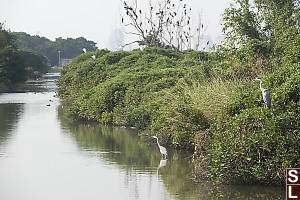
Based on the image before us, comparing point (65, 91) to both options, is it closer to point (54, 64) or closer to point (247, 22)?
point (247, 22)

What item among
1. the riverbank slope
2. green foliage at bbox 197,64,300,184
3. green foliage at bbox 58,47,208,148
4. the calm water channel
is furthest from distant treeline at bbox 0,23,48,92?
green foliage at bbox 197,64,300,184

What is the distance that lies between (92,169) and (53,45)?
134873mm

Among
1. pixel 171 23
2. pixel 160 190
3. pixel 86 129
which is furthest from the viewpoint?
pixel 171 23

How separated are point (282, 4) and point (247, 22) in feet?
4.31

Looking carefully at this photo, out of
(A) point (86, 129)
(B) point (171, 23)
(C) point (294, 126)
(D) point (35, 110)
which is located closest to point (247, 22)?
Result: (A) point (86, 129)

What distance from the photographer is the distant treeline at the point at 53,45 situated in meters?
136

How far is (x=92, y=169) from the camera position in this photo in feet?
39.0

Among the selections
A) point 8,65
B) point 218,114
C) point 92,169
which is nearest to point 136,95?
point 92,169

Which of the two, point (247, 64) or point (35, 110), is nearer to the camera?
point (247, 64)

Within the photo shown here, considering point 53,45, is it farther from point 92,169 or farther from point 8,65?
point 92,169

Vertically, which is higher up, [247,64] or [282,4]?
[282,4]

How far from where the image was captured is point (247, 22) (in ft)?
56.9

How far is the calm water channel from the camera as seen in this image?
31.8 feet

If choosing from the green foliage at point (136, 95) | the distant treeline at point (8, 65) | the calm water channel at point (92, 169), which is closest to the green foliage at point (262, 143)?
the calm water channel at point (92, 169)
